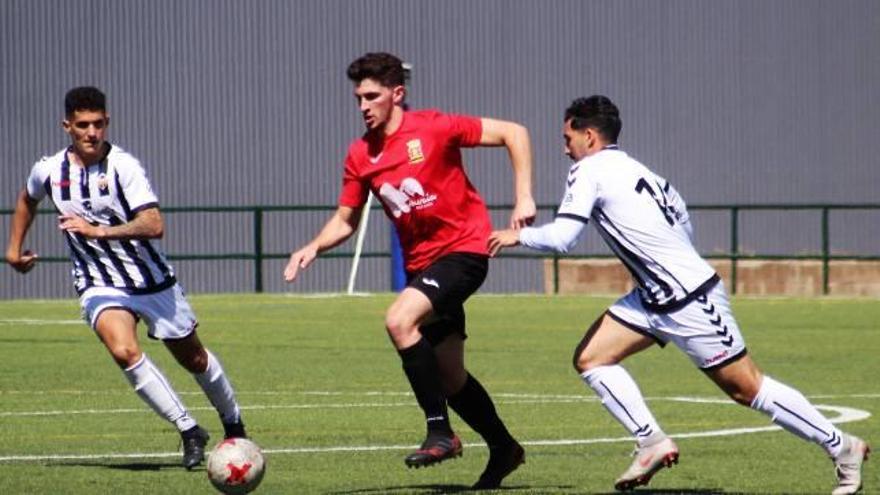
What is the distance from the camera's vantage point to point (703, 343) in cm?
1102

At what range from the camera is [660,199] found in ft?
36.9

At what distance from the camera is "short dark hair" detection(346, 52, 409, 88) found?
11898 mm

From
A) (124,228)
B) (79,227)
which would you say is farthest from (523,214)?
(79,227)

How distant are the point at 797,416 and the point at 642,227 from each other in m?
1.17

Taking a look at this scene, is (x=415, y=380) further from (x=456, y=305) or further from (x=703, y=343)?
(x=703, y=343)

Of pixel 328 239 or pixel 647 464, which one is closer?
pixel 647 464

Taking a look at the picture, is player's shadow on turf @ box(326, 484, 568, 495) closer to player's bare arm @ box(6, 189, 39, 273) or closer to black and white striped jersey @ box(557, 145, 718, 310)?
black and white striped jersey @ box(557, 145, 718, 310)

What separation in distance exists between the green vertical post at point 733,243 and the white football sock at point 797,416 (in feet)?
89.3

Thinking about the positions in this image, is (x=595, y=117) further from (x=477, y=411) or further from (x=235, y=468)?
(x=235, y=468)

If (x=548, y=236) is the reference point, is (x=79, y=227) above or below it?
below

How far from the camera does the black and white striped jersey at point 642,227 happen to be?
36.4 ft

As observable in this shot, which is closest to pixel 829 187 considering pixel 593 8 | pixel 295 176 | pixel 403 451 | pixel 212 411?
pixel 593 8

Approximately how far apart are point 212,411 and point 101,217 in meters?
4.39

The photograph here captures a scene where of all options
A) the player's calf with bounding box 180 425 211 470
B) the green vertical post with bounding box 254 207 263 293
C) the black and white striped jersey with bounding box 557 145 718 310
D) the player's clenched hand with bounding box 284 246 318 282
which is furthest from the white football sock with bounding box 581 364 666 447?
the green vertical post with bounding box 254 207 263 293
